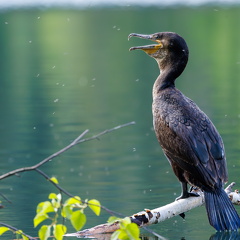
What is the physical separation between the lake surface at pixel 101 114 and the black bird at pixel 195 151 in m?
0.36

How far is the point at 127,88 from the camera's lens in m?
21.4

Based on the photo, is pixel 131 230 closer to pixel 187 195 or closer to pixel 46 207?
pixel 46 207

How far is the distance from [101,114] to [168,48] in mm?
8213

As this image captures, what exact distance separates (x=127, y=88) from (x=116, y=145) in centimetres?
872

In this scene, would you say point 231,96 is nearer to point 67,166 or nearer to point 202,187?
point 67,166

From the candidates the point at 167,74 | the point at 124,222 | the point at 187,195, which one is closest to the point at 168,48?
the point at 167,74

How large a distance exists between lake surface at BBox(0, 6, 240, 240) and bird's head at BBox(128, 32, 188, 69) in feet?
4.36

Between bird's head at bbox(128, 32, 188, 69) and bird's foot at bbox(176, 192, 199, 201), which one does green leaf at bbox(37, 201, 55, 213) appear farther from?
bird's head at bbox(128, 32, 188, 69)

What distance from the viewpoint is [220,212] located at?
6.93 m

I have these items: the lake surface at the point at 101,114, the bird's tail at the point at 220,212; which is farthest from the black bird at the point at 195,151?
the lake surface at the point at 101,114

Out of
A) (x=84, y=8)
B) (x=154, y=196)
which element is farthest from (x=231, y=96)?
(x=84, y=8)

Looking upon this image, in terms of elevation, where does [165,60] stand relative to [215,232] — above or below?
above

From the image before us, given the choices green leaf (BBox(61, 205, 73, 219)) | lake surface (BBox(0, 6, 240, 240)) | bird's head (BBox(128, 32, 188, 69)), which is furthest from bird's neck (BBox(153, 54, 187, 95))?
green leaf (BBox(61, 205, 73, 219))

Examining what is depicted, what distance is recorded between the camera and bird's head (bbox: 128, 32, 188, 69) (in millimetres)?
7980
